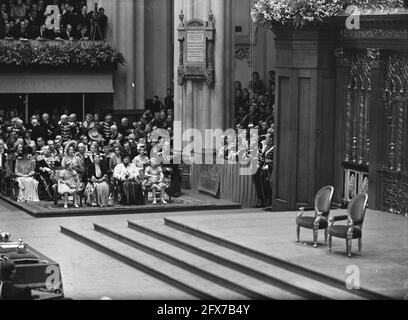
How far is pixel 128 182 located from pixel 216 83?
12.5 feet

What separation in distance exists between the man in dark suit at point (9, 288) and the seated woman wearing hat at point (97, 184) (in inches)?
460

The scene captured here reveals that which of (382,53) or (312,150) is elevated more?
(382,53)

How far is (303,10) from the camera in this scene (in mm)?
23469

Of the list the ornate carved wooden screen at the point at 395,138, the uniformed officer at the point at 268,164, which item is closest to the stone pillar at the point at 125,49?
the uniformed officer at the point at 268,164

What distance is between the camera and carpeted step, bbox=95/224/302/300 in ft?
57.3

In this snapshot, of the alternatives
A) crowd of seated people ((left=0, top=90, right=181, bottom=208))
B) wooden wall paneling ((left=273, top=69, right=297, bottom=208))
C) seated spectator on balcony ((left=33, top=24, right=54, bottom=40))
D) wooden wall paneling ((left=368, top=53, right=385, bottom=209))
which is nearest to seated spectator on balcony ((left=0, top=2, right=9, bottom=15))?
seated spectator on balcony ((left=33, top=24, right=54, bottom=40))

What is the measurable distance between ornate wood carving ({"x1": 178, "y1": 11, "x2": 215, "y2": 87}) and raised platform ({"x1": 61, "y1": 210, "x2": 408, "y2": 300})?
619 centimetres

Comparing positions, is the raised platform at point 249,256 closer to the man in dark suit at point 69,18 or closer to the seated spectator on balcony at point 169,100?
the seated spectator on balcony at point 169,100

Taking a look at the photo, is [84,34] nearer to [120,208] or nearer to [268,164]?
[120,208]
